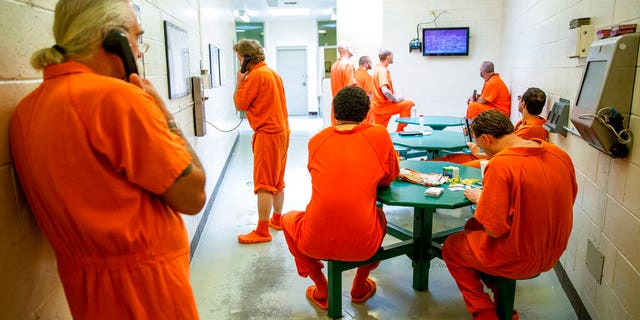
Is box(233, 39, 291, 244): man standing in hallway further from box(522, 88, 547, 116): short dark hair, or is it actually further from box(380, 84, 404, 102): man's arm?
box(380, 84, 404, 102): man's arm

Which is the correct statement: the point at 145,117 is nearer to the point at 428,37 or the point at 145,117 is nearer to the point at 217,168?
the point at 217,168

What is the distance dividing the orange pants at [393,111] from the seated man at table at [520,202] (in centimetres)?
395

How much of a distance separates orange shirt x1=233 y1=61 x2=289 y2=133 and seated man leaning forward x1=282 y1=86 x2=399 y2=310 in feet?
4.06

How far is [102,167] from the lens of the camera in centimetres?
108

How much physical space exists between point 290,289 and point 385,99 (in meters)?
3.94

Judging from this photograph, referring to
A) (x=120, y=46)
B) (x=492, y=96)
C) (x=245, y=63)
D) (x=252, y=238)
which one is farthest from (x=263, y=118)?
(x=492, y=96)

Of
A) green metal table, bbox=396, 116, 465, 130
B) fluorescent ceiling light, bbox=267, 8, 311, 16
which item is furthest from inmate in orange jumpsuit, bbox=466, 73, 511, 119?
fluorescent ceiling light, bbox=267, 8, 311, 16

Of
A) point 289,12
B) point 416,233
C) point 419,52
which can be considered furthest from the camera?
point 289,12

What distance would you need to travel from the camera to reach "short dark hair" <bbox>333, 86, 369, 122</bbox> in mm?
2375

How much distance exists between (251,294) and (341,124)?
1.24 m

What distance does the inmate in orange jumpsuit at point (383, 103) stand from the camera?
20.5 ft

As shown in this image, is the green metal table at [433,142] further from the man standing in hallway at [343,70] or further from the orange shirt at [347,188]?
the man standing in hallway at [343,70]

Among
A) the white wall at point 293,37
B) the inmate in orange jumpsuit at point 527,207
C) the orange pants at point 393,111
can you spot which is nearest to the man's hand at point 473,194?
the inmate in orange jumpsuit at point 527,207

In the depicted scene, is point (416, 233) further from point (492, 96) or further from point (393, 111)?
point (393, 111)
